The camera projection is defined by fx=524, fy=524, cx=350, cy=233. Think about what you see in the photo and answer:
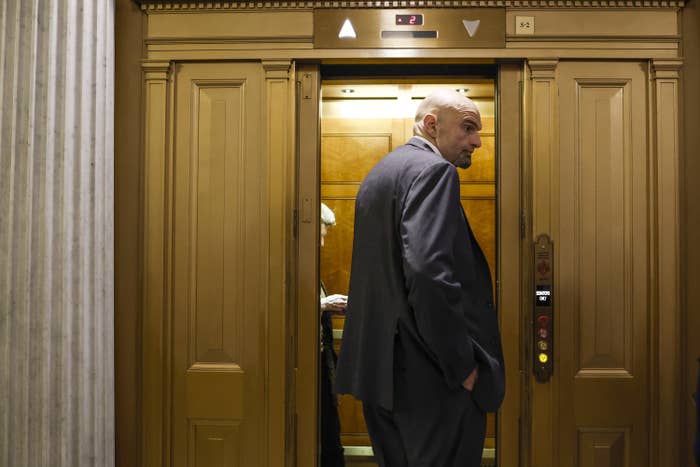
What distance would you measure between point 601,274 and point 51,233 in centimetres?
245

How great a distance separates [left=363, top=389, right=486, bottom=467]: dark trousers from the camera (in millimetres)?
1621

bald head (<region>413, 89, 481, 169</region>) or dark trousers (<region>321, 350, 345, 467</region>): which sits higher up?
bald head (<region>413, 89, 481, 169</region>)

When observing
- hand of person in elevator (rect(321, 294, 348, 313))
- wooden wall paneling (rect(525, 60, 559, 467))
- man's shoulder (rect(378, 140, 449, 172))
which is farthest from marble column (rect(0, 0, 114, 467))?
wooden wall paneling (rect(525, 60, 559, 467))

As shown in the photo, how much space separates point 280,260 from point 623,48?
1.92m

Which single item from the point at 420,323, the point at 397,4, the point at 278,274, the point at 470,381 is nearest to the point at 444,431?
the point at 470,381

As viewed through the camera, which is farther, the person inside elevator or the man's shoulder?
the person inside elevator

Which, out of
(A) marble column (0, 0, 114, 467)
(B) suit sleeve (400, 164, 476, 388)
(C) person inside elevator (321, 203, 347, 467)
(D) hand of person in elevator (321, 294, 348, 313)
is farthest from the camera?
(D) hand of person in elevator (321, 294, 348, 313)

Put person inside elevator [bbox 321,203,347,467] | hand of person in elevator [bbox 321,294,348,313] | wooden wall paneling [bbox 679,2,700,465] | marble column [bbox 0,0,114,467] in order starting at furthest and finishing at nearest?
hand of person in elevator [bbox 321,294,348,313] < person inside elevator [bbox 321,203,347,467] < wooden wall paneling [bbox 679,2,700,465] < marble column [bbox 0,0,114,467]

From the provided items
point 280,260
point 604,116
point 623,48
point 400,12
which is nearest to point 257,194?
point 280,260

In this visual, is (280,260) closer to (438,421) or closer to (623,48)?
(438,421)

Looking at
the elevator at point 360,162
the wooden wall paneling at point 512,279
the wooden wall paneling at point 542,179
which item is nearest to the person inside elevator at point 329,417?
the elevator at point 360,162

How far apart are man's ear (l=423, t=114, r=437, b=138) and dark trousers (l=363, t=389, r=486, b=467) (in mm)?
880

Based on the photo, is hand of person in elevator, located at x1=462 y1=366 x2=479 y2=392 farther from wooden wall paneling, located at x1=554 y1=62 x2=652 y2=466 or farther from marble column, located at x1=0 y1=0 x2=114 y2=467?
marble column, located at x1=0 y1=0 x2=114 y2=467

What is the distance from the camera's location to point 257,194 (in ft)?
8.31
